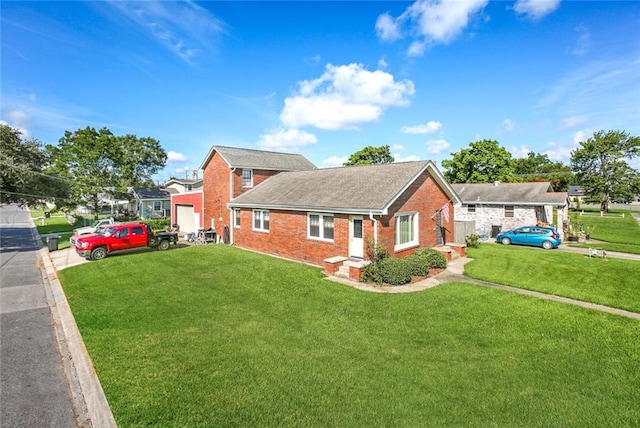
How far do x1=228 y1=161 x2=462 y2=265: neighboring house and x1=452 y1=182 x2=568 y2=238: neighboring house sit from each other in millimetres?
9985

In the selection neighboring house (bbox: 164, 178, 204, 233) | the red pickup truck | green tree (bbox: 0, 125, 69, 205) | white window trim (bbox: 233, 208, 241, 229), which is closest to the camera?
the red pickup truck

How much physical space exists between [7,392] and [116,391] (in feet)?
7.50

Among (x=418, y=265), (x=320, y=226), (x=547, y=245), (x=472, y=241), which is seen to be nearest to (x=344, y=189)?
(x=320, y=226)

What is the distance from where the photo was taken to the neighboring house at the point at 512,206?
88.8ft

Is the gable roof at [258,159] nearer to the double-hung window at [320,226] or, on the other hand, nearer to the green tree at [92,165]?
the double-hung window at [320,226]

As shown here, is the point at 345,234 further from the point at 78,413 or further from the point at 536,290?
the point at 78,413

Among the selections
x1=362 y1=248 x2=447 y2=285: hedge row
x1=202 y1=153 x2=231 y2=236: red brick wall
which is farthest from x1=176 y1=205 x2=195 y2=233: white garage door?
x1=362 y1=248 x2=447 y2=285: hedge row

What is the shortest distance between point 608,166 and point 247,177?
66944 mm

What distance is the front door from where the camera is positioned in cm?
1481

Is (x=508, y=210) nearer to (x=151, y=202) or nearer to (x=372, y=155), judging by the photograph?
(x=372, y=155)

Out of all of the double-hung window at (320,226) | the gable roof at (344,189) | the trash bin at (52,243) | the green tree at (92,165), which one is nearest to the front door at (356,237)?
the gable roof at (344,189)

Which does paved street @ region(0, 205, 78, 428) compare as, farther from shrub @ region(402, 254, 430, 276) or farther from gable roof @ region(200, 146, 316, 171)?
gable roof @ region(200, 146, 316, 171)

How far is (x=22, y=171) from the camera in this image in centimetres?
1995

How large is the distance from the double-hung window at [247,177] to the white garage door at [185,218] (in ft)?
27.2
